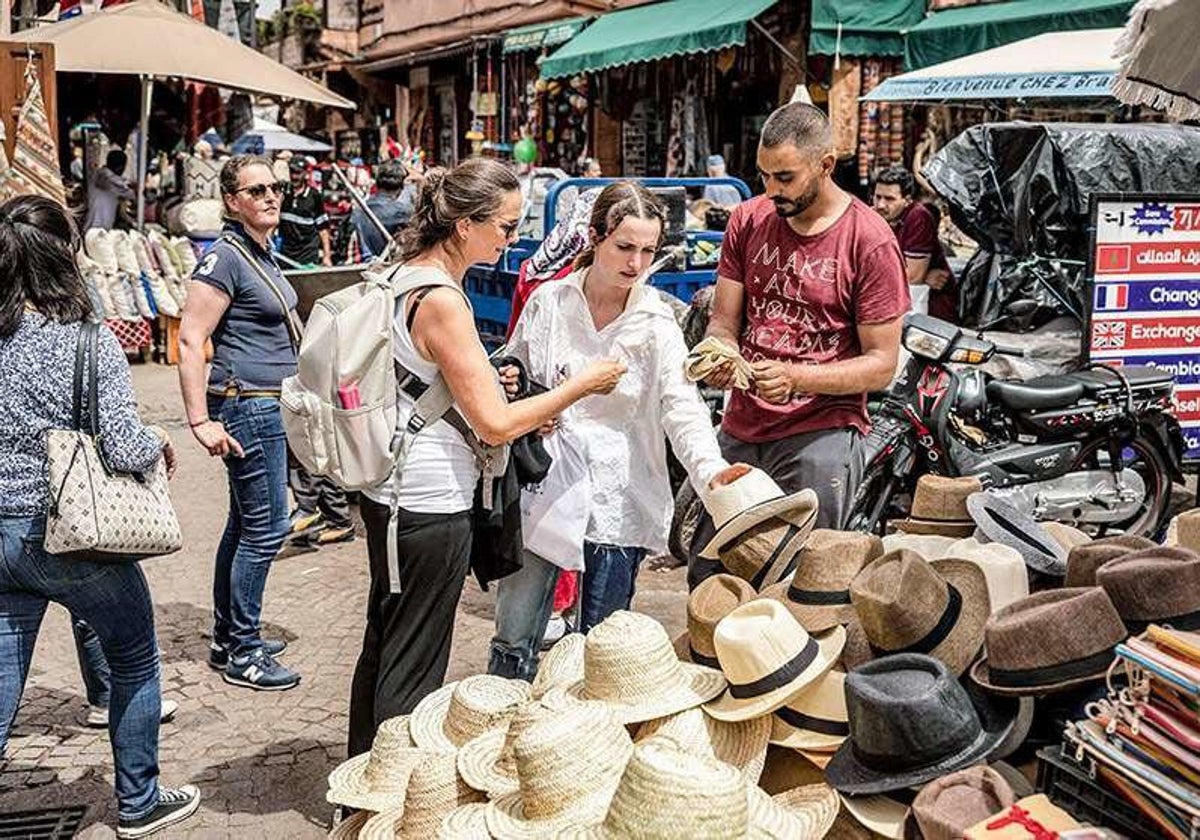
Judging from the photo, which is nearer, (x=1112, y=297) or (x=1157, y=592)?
(x=1157, y=592)

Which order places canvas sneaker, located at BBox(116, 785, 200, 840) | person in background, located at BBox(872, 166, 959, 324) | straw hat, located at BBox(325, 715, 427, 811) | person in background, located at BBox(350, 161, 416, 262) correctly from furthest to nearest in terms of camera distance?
person in background, located at BBox(350, 161, 416, 262) < person in background, located at BBox(872, 166, 959, 324) < canvas sneaker, located at BBox(116, 785, 200, 840) < straw hat, located at BBox(325, 715, 427, 811)

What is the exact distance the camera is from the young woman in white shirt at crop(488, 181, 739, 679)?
3.84 meters

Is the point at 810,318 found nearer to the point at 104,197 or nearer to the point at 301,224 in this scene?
the point at 301,224

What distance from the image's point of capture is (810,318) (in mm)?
3928

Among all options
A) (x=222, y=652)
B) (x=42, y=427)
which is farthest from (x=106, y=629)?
(x=222, y=652)

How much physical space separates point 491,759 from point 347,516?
467cm

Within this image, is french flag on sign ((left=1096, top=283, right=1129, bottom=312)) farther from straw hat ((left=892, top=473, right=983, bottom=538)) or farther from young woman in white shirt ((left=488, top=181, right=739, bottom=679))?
young woman in white shirt ((left=488, top=181, right=739, bottom=679))

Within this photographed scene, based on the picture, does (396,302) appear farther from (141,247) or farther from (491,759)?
(141,247)

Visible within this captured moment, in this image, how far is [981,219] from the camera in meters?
7.96

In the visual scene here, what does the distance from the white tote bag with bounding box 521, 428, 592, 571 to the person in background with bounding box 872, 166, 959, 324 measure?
4.98 metres

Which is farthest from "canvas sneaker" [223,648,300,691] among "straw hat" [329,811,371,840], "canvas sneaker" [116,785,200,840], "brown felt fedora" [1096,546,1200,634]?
"brown felt fedora" [1096,546,1200,634]

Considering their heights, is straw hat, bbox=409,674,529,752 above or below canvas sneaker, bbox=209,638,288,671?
above

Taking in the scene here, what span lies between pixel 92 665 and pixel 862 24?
1062 cm

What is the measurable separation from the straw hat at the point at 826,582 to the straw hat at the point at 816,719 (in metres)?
0.20
